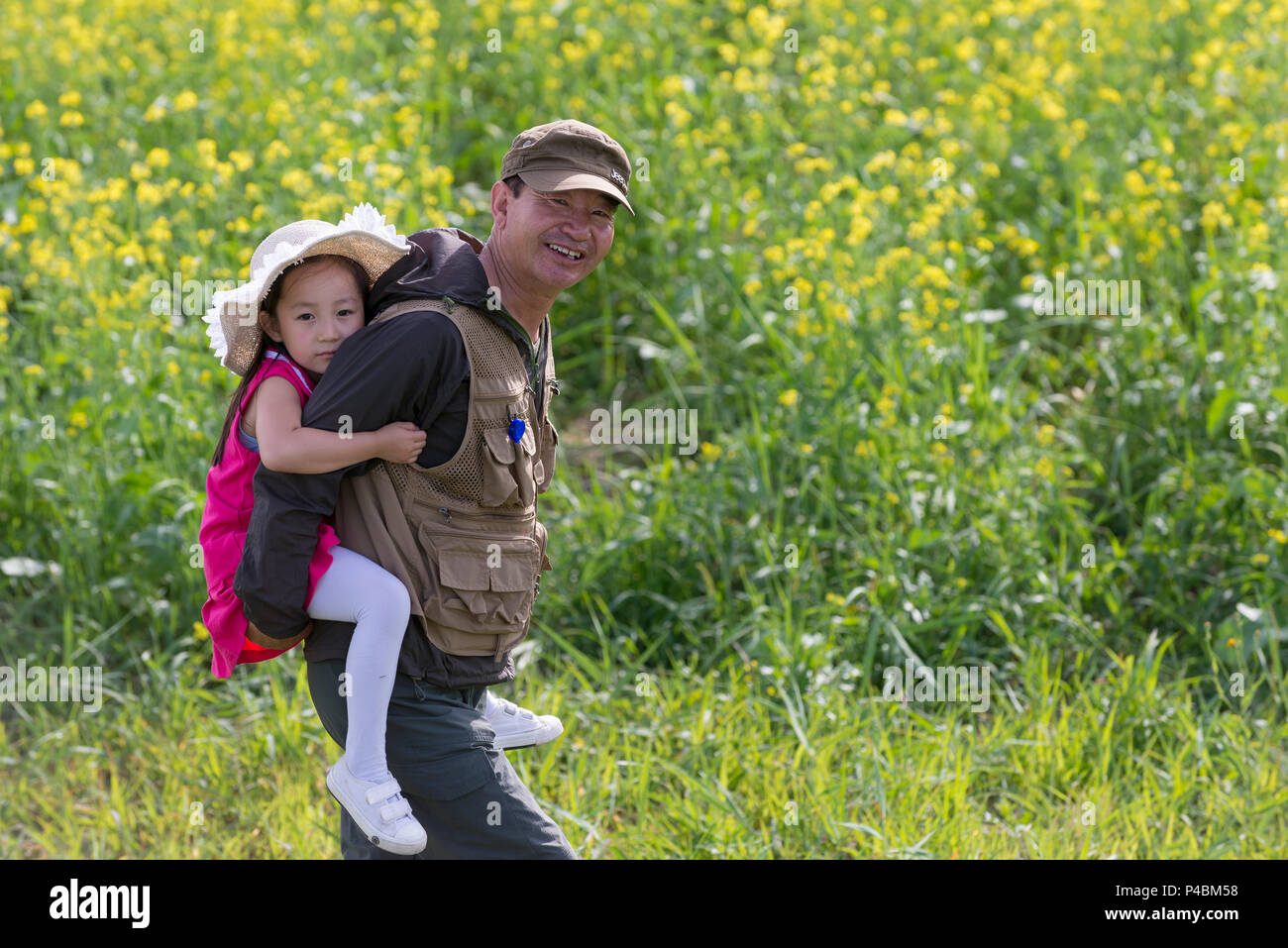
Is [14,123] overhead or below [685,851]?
overhead

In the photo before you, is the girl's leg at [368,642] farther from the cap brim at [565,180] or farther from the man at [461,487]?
the cap brim at [565,180]

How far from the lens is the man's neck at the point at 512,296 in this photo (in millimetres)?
2686

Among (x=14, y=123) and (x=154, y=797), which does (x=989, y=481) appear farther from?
(x=14, y=123)

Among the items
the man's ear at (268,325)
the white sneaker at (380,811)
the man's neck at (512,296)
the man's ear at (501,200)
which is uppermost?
the man's ear at (501,200)

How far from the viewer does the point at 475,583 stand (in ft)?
8.52

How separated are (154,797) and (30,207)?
122 inches

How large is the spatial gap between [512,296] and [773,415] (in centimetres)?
274

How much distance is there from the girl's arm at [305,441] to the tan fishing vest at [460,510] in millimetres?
90

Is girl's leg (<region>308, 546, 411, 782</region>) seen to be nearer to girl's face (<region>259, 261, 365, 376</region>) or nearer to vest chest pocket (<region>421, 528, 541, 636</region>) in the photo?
vest chest pocket (<region>421, 528, 541, 636</region>)

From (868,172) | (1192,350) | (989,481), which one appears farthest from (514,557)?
(868,172)

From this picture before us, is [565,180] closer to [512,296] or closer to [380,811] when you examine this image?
[512,296]

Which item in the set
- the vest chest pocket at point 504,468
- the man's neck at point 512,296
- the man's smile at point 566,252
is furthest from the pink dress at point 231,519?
the man's smile at point 566,252

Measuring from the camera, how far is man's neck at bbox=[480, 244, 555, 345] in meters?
2.69

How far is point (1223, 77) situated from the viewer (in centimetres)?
663
